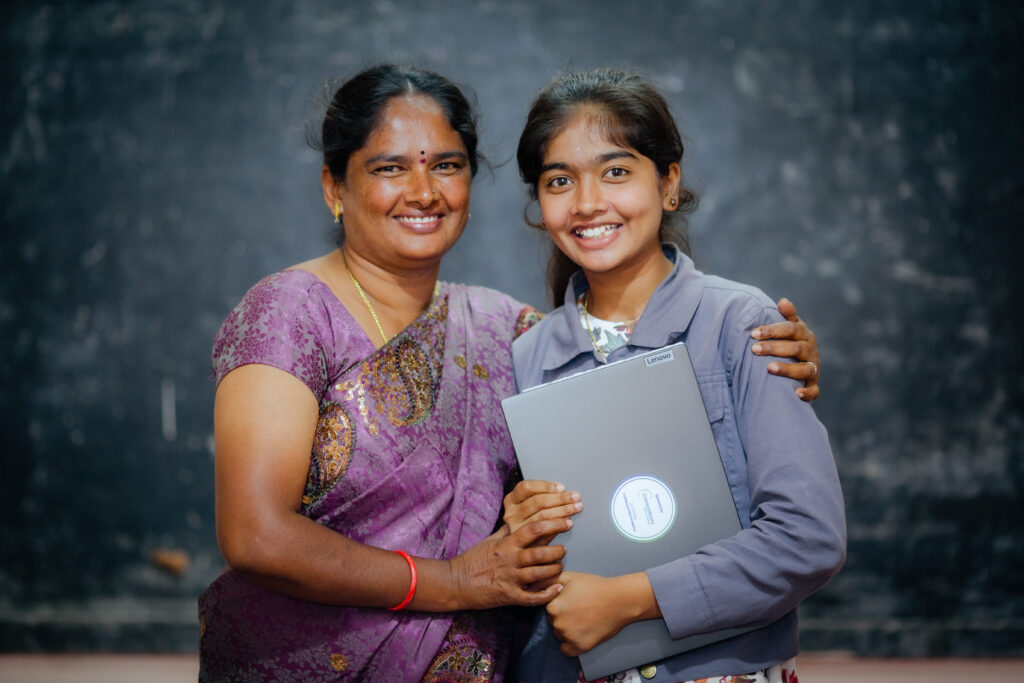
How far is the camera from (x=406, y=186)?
1754 mm

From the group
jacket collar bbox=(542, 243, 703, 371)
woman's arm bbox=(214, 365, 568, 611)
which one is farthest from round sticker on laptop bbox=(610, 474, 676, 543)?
jacket collar bbox=(542, 243, 703, 371)

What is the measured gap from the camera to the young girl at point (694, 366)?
1.36m

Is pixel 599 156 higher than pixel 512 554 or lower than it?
higher

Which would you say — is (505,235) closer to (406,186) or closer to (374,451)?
(406,186)

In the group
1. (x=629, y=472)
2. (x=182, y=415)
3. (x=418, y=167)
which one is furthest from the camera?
(x=182, y=415)

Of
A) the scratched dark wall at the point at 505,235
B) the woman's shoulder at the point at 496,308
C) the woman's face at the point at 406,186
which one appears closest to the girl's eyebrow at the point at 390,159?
the woman's face at the point at 406,186

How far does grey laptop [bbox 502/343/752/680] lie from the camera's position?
1417 millimetres

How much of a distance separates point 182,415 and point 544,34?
2.34 meters

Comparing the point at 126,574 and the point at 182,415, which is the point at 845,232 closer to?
the point at 182,415

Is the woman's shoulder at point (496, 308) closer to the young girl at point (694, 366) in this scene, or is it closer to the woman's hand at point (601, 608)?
the young girl at point (694, 366)

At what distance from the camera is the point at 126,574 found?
12.5 ft

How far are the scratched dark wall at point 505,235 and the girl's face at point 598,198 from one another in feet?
6.39

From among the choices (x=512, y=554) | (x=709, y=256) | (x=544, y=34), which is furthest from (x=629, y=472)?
(x=544, y=34)

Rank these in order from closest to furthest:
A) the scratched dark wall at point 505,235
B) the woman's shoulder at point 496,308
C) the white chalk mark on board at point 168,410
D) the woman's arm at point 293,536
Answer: the woman's arm at point 293,536
the woman's shoulder at point 496,308
the scratched dark wall at point 505,235
the white chalk mark on board at point 168,410
